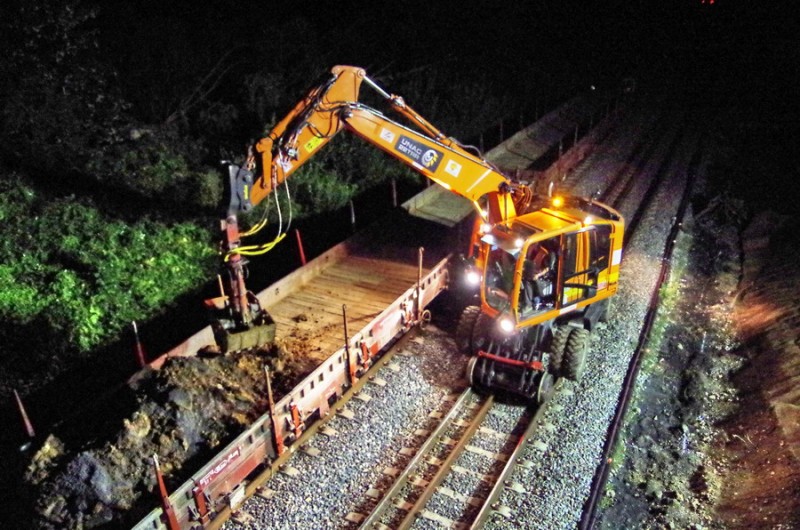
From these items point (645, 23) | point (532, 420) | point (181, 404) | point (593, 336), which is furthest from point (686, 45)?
point (181, 404)

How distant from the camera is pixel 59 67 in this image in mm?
13039

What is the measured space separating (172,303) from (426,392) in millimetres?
5783

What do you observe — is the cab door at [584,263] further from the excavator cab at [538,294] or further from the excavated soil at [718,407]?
the excavated soil at [718,407]

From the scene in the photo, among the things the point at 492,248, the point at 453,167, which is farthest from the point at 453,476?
the point at 453,167

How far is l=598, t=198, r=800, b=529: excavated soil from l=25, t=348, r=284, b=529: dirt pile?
5592mm

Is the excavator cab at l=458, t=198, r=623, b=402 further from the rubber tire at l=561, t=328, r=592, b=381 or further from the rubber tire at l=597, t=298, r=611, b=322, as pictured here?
the rubber tire at l=597, t=298, r=611, b=322

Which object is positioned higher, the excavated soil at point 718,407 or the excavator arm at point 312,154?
the excavator arm at point 312,154

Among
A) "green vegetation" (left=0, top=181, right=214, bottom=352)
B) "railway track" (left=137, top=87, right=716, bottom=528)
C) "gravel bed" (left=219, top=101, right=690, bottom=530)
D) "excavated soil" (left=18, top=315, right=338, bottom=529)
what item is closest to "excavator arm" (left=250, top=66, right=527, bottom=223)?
"excavated soil" (left=18, top=315, right=338, bottom=529)

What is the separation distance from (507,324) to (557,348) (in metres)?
1.31

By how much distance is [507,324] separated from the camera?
8984mm

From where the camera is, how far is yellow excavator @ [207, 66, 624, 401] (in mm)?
8047

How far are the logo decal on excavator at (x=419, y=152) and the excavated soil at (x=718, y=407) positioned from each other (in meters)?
5.47

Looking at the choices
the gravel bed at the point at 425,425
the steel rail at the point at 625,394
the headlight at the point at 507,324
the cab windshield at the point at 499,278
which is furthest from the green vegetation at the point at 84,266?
the steel rail at the point at 625,394

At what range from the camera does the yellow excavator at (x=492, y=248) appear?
8047 millimetres
